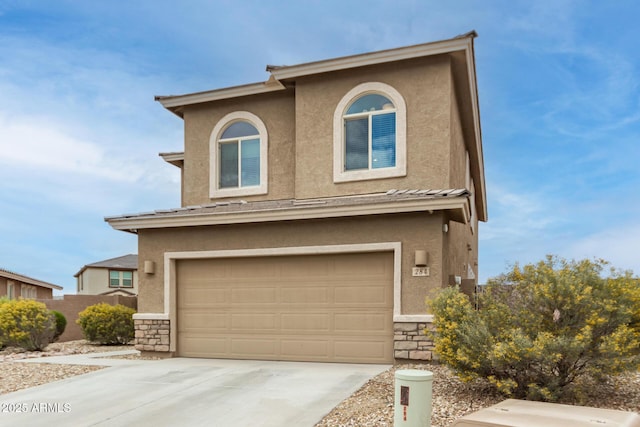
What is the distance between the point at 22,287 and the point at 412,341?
33115mm

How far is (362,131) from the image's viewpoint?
40.1 feet

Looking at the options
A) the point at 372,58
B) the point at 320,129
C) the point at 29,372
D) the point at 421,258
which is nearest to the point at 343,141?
the point at 320,129

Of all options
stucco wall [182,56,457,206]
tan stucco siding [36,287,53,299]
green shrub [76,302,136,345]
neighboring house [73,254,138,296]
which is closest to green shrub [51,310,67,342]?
green shrub [76,302,136,345]

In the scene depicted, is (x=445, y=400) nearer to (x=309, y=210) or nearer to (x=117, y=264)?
(x=309, y=210)

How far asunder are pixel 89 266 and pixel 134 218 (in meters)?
28.4

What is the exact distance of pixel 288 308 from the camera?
1102 cm

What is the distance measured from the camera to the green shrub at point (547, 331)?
6.71 metres

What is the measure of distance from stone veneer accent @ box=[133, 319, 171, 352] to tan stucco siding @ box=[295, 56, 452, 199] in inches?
178

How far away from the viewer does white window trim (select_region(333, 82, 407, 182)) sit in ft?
38.4

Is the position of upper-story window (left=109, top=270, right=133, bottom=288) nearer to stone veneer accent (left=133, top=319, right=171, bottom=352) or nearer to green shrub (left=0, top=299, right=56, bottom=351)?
green shrub (left=0, top=299, right=56, bottom=351)

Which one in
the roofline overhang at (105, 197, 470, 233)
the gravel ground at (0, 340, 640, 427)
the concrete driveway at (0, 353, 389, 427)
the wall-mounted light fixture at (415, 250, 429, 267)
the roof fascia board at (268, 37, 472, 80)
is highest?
the roof fascia board at (268, 37, 472, 80)

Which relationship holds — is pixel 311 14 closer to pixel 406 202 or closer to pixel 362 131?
pixel 362 131

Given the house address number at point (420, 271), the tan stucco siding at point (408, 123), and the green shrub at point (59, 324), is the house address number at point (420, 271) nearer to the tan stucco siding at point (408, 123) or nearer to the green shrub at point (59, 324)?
the tan stucco siding at point (408, 123)

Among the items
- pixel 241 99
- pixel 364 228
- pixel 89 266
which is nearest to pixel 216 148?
pixel 241 99
